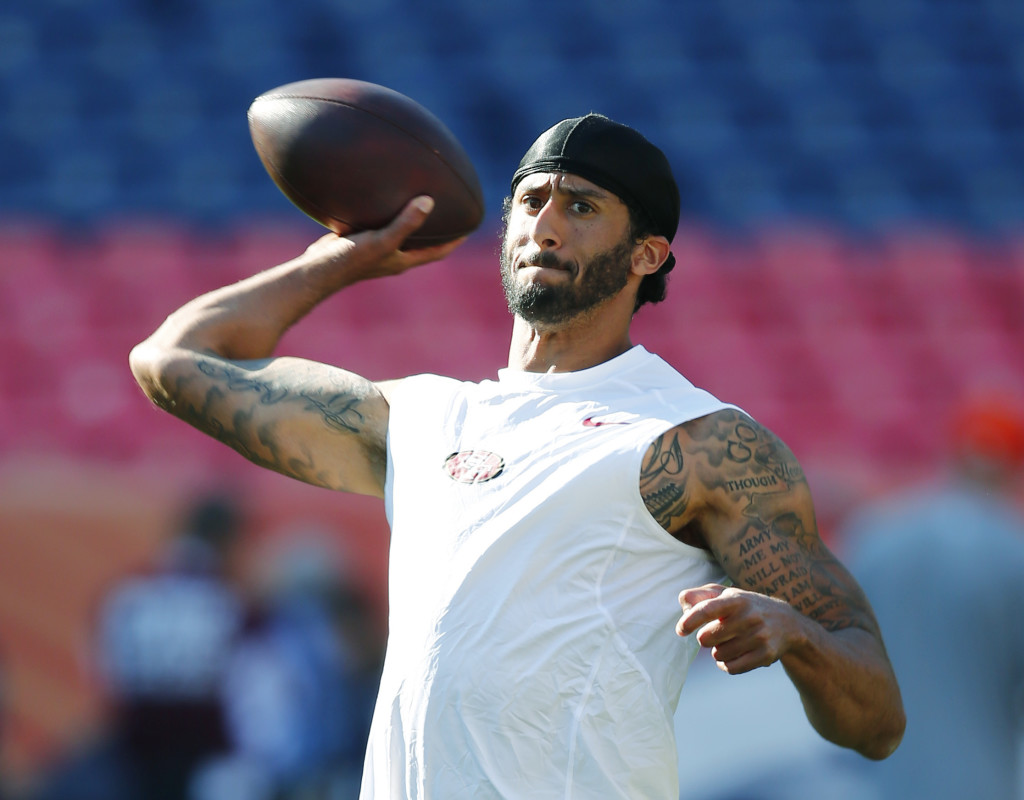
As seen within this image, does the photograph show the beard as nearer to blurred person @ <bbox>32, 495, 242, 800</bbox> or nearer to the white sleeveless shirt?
the white sleeveless shirt

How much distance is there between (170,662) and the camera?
18.5ft

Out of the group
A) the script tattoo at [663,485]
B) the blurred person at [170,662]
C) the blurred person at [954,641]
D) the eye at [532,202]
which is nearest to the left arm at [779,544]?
the script tattoo at [663,485]

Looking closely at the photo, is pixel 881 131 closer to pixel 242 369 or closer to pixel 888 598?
pixel 888 598

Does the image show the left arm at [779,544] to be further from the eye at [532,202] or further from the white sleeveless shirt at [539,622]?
the eye at [532,202]

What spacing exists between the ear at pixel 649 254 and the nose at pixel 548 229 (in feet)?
0.55

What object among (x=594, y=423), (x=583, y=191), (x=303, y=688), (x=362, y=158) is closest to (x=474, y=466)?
(x=594, y=423)

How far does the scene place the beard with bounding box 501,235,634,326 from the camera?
2.49 meters

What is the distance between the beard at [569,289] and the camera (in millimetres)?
2492

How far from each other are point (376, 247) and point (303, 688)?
328cm

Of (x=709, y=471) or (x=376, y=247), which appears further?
(x=376, y=247)

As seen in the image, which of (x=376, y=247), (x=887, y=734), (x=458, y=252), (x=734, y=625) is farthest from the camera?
(x=458, y=252)

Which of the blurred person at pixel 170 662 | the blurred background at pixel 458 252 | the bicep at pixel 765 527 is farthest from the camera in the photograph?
the blurred background at pixel 458 252

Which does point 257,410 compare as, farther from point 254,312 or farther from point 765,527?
point 765,527

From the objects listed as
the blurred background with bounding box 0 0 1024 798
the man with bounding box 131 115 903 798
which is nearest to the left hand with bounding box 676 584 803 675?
the man with bounding box 131 115 903 798
